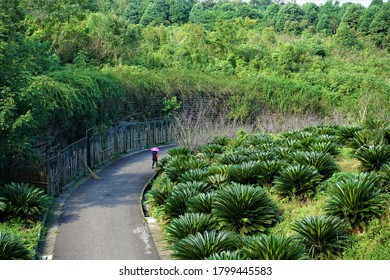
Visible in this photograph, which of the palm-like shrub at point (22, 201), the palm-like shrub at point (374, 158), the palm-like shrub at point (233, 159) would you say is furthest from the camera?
the palm-like shrub at point (233, 159)

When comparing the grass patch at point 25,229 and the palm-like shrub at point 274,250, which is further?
the grass patch at point 25,229

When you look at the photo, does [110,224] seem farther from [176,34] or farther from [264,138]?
[176,34]

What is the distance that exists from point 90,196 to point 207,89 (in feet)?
67.5

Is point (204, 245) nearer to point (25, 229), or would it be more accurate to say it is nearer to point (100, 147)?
point (25, 229)

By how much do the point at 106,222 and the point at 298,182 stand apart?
580 cm

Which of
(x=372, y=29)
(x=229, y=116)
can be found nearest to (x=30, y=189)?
(x=229, y=116)

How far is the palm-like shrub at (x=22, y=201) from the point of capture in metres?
14.2

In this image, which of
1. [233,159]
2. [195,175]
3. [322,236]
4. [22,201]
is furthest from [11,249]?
[233,159]

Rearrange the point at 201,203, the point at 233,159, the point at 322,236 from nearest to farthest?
the point at 322,236
the point at 201,203
the point at 233,159

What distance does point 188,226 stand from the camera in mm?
11617

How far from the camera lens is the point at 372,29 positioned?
50656 millimetres

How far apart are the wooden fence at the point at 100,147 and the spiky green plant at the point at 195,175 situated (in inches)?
191

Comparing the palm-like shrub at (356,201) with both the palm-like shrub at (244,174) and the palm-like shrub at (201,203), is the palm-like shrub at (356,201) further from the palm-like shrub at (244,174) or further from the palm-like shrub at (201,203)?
the palm-like shrub at (244,174)

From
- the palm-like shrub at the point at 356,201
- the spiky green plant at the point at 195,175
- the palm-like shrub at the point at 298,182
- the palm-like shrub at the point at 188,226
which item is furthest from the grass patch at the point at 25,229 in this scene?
the palm-like shrub at the point at 356,201
